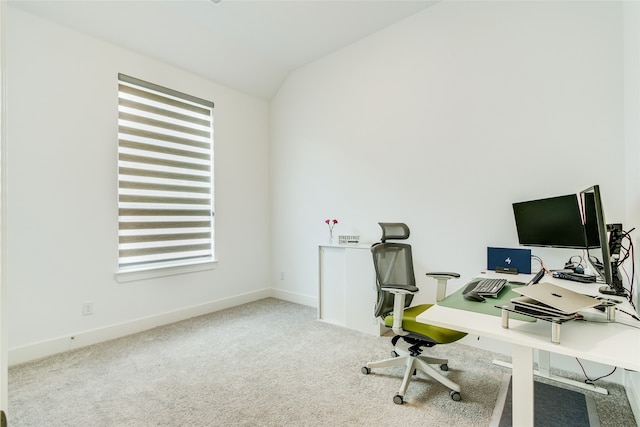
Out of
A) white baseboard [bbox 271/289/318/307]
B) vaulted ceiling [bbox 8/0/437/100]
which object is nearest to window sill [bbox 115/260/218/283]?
white baseboard [bbox 271/289/318/307]

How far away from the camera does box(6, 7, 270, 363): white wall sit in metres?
2.55

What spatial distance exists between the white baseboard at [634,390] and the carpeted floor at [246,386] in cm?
6

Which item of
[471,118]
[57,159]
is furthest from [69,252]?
[471,118]

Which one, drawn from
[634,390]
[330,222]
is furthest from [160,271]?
[634,390]

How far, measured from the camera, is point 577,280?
6.47 feet

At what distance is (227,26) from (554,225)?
3.76 meters

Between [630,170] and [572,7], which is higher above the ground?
[572,7]

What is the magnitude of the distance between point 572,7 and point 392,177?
78.1 inches

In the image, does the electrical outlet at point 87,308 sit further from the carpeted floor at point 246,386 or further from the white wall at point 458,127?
the white wall at point 458,127

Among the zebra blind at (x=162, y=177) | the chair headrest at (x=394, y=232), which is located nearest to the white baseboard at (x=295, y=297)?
the zebra blind at (x=162, y=177)

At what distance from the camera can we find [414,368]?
220cm

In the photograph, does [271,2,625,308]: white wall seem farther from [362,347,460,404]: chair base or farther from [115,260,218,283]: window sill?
[115,260,218,283]: window sill

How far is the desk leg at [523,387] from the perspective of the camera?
1220 millimetres

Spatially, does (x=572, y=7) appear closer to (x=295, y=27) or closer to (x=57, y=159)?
(x=295, y=27)
